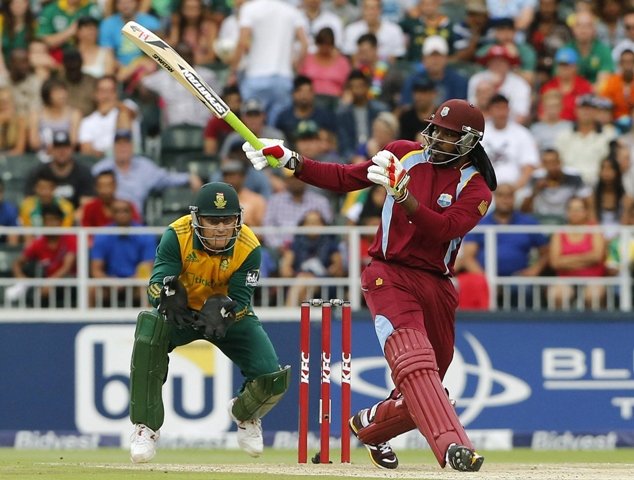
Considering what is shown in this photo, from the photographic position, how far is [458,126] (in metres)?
9.15

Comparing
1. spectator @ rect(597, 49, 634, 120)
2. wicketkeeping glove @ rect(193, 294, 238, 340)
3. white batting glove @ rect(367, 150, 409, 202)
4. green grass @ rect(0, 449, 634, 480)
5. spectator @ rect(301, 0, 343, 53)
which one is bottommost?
green grass @ rect(0, 449, 634, 480)

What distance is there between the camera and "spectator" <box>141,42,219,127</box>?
16016 mm

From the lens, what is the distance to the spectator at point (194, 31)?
16.8m

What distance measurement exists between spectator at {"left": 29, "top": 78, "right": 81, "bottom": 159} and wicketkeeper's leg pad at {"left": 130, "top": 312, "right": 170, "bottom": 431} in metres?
6.58

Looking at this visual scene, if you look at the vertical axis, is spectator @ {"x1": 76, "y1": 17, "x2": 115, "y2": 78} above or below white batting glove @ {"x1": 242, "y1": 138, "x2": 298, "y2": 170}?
above

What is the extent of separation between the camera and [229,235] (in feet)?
31.2

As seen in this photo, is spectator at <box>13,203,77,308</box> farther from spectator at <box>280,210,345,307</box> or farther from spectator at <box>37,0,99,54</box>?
spectator at <box>37,0,99,54</box>

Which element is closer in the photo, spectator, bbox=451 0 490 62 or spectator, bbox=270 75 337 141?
spectator, bbox=270 75 337 141

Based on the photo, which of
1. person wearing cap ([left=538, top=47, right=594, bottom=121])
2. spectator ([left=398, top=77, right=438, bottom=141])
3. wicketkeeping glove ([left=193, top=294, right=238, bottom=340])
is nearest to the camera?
wicketkeeping glove ([left=193, top=294, right=238, bottom=340])

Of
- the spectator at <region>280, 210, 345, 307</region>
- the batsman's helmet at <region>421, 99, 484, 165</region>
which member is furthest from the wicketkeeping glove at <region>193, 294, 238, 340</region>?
the spectator at <region>280, 210, 345, 307</region>

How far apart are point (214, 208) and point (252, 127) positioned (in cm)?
595

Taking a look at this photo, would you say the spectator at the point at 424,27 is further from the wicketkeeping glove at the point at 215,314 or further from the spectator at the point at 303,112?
the wicketkeeping glove at the point at 215,314

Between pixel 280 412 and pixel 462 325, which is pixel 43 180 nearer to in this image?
pixel 280 412

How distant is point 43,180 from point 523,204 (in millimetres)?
4481
